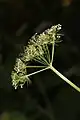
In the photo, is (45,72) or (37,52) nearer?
(37,52)

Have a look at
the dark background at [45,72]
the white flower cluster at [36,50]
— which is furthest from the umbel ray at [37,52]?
the dark background at [45,72]

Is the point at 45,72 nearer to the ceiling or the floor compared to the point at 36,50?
nearer to the ceiling

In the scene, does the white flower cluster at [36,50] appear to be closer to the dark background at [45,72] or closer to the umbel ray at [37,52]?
the umbel ray at [37,52]

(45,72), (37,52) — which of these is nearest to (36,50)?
(37,52)

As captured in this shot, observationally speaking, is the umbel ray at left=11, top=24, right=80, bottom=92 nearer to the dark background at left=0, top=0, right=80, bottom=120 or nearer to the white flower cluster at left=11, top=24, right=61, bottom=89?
the white flower cluster at left=11, top=24, right=61, bottom=89

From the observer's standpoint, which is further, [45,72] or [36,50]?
[45,72]

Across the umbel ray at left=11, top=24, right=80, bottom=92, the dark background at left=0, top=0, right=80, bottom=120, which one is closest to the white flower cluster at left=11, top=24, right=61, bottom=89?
the umbel ray at left=11, top=24, right=80, bottom=92

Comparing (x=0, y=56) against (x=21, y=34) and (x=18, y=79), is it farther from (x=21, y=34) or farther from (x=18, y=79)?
(x=18, y=79)

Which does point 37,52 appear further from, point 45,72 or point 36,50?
point 45,72
